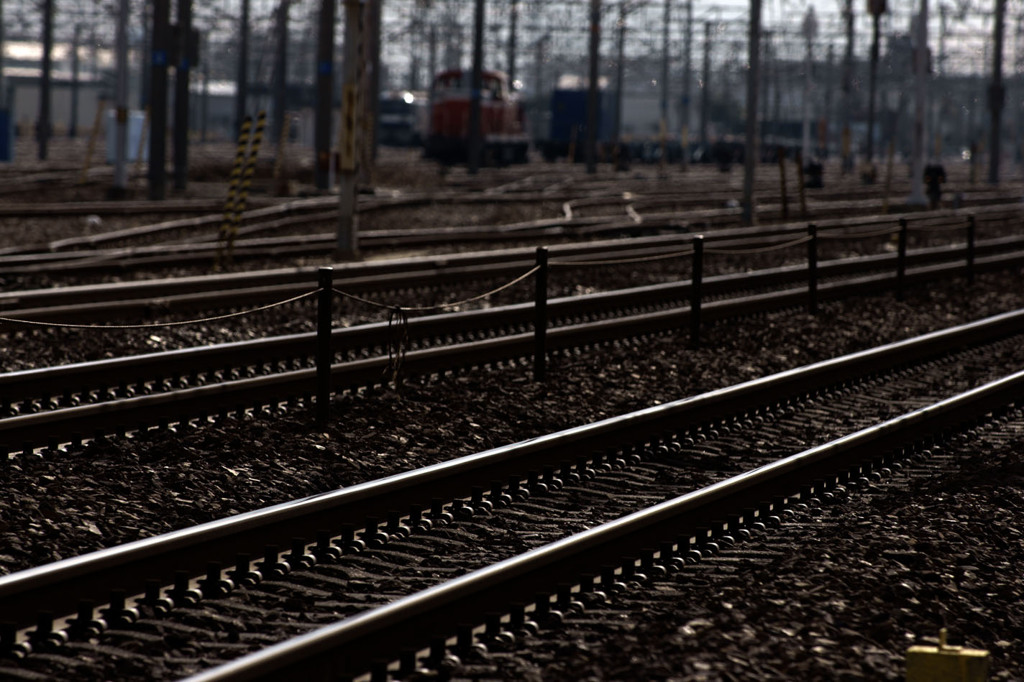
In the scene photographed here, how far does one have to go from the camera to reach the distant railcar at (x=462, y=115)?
51656 millimetres

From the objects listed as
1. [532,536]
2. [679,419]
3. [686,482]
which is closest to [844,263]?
[679,419]

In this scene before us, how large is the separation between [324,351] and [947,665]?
499cm

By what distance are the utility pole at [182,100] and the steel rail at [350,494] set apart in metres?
21.4

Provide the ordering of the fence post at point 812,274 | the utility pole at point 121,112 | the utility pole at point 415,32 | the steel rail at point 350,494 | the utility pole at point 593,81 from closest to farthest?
the steel rail at point 350,494
the fence post at point 812,274
the utility pole at point 121,112
the utility pole at point 593,81
the utility pole at point 415,32

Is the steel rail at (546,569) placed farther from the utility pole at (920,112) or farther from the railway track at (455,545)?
the utility pole at (920,112)

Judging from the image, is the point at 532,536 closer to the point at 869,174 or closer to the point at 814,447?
the point at 814,447

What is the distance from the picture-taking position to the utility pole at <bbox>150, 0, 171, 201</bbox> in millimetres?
26094

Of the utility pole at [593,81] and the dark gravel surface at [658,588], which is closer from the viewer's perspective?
the dark gravel surface at [658,588]

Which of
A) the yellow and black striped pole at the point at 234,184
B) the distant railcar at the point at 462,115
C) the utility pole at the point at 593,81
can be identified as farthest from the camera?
the distant railcar at the point at 462,115

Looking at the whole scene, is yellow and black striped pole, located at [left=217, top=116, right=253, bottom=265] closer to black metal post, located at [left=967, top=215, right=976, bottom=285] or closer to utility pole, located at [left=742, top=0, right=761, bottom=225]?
black metal post, located at [left=967, top=215, right=976, bottom=285]

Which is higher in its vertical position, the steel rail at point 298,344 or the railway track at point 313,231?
the railway track at point 313,231

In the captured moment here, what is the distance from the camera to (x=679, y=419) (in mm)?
8695

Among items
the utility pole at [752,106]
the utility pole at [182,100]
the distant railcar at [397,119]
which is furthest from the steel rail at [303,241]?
the distant railcar at [397,119]

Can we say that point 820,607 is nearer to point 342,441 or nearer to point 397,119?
point 342,441
